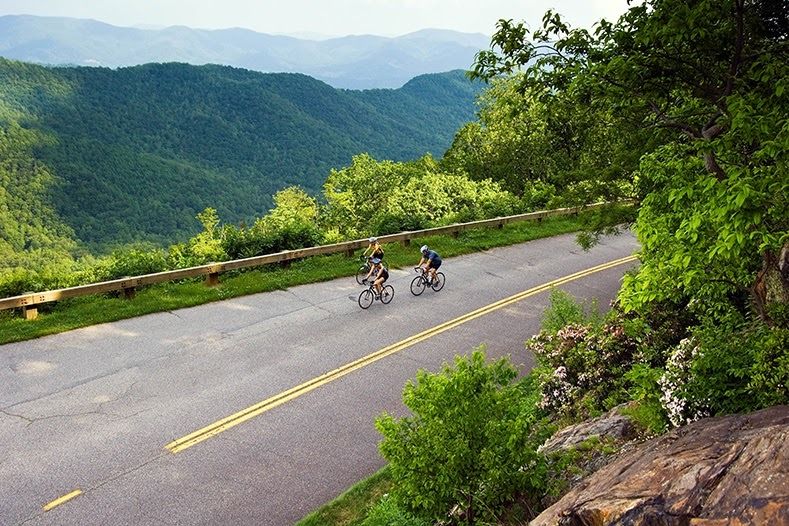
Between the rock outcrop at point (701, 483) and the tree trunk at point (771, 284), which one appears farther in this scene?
the tree trunk at point (771, 284)

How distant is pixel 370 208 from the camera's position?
151 feet

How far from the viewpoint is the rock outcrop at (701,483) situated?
3.97 metres

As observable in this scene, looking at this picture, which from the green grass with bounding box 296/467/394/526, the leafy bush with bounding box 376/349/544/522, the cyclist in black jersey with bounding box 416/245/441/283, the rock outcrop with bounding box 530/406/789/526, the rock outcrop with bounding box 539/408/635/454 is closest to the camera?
the rock outcrop with bounding box 530/406/789/526

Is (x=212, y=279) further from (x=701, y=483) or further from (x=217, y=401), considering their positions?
(x=701, y=483)

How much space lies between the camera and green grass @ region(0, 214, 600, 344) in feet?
44.4

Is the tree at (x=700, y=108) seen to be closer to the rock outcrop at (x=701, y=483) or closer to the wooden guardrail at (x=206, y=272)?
the rock outcrop at (x=701, y=483)

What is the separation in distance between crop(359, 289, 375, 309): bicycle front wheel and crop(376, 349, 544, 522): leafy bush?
9.35m

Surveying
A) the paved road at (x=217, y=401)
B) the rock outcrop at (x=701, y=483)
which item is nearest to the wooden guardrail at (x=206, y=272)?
the paved road at (x=217, y=401)

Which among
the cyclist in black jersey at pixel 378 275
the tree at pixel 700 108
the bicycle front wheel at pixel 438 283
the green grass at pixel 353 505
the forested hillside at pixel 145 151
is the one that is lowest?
the green grass at pixel 353 505

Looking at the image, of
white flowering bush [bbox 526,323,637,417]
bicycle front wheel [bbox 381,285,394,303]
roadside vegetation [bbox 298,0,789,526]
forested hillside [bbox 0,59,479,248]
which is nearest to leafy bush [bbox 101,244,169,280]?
bicycle front wheel [bbox 381,285,394,303]

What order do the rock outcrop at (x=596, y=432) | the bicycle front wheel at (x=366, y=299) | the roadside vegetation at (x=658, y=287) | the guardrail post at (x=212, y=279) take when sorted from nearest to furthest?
the roadside vegetation at (x=658, y=287)
the rock outcrop at (x=596, y=432)
the bicycle front wheel at (x=366, y=299)
the guardrail post at (x=212, y=279)

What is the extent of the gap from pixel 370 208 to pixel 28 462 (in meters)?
38.1

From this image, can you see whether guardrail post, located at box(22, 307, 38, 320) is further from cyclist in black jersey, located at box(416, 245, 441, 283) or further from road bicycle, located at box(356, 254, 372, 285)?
cyclist in black jersey, located at box(416, 245, 441, 283)

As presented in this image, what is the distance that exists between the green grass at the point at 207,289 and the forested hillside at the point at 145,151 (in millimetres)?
108318
